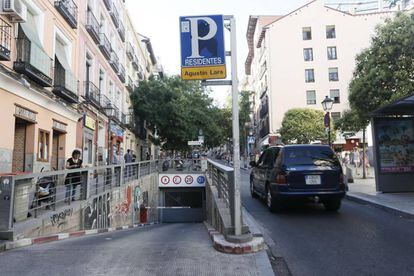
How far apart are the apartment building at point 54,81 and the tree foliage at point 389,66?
12182 millimetres

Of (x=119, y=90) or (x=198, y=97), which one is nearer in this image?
(x=119, y=90)

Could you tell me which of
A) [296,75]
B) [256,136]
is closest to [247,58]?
A: [256,136]

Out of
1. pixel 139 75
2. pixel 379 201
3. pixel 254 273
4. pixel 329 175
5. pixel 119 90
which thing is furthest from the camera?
pixel 139 75

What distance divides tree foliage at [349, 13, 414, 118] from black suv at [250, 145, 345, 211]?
6.54 m

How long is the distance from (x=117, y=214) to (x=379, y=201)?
900cm

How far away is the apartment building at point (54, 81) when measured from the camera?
1148 cm

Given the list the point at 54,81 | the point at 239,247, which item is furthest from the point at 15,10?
the point at 239,247

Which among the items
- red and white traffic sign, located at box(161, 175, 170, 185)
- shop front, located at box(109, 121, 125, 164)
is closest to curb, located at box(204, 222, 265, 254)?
red and white traffic sign, located at box(161, 175, 170, 185)

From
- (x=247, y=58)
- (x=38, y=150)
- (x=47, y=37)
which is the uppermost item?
(x=247, y=58)

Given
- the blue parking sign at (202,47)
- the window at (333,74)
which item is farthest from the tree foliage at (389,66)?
the window at (333,74)

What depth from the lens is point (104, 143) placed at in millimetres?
23578

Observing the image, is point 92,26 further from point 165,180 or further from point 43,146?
point 165,180

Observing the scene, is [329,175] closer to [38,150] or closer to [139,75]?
[38,150]

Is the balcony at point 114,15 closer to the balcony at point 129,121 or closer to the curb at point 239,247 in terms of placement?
the balcony at point 129,121
